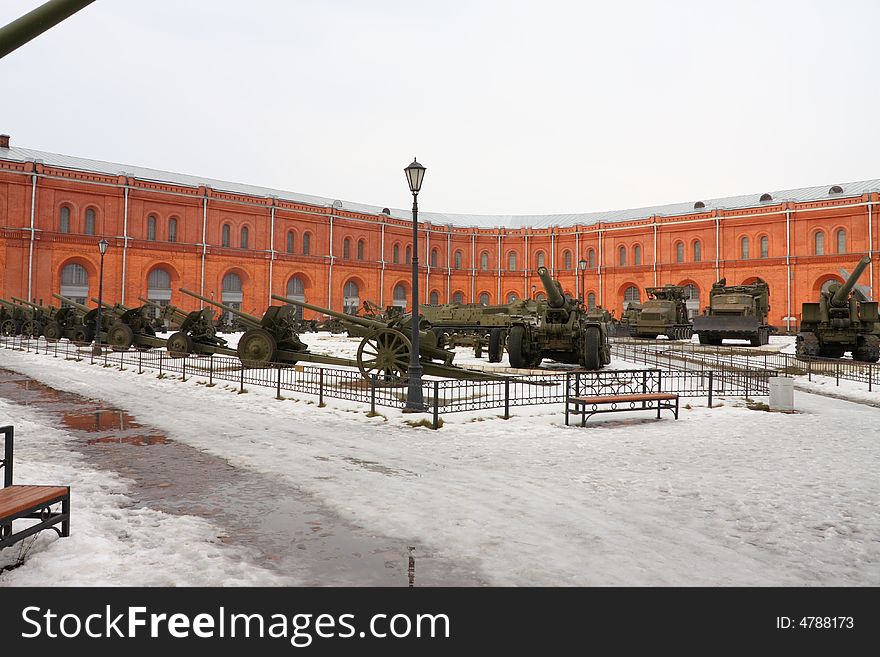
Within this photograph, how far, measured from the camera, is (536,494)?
5730mm

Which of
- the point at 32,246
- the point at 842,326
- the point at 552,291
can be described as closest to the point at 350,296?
the point at 32,246

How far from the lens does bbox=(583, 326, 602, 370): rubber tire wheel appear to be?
16.3m

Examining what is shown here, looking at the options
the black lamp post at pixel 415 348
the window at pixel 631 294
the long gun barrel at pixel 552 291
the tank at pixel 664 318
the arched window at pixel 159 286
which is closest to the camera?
the black lamp post at pixel 415 348

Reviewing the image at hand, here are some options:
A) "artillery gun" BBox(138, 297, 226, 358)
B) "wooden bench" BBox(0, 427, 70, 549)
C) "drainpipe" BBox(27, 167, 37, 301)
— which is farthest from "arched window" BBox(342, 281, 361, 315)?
"wooden bench" BBox(0, 427, 70, 549)

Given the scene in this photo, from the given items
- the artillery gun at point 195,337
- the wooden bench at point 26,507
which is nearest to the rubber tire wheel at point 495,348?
the artillery gun at point 195,337

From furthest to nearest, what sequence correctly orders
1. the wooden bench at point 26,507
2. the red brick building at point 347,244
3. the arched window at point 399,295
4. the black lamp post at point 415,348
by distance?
the arched window at point 399,295 < the red brick building at point 347,244 < the black lamp post at point 415,348 < the wooden bench at point 26,507

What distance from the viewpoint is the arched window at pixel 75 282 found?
42.9 m

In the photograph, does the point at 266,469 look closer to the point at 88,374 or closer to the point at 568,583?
the point at 568,583

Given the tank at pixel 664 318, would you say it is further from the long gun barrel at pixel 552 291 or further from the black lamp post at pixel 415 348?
the black lamp post at pixel 415 348

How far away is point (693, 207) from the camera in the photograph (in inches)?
2346

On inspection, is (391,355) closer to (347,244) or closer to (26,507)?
(26,507)

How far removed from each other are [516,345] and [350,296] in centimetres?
4049

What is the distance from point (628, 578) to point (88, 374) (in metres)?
15.9
